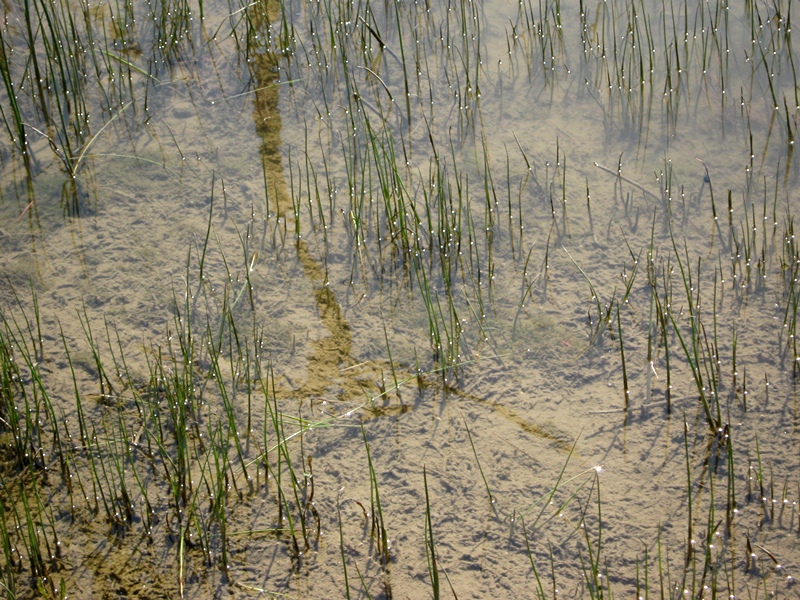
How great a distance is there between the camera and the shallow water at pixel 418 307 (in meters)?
2.18

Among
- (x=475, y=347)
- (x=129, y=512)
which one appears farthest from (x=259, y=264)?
(x=129, y=512)

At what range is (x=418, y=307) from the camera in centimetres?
287

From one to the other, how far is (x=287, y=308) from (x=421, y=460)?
79 centimetres

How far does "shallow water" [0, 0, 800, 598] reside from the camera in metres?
2.18

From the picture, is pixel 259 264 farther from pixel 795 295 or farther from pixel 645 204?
pixel 795 295

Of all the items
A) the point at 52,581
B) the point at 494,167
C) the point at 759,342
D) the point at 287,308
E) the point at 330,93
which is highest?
the point at 330,93

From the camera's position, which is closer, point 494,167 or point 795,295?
point 795,295

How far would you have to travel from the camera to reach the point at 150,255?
3.05m

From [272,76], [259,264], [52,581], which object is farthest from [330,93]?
[52,581]

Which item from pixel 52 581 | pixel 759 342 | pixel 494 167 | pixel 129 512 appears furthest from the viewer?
pixel 494 167

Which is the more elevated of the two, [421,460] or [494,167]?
[494,167]

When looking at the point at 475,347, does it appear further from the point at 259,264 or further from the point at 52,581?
the point at 52,581

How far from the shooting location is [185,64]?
4008 millimetres

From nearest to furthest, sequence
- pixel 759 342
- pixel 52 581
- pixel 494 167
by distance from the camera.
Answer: pixel 52 581 < pixel 759 342 < pixel 494 167
